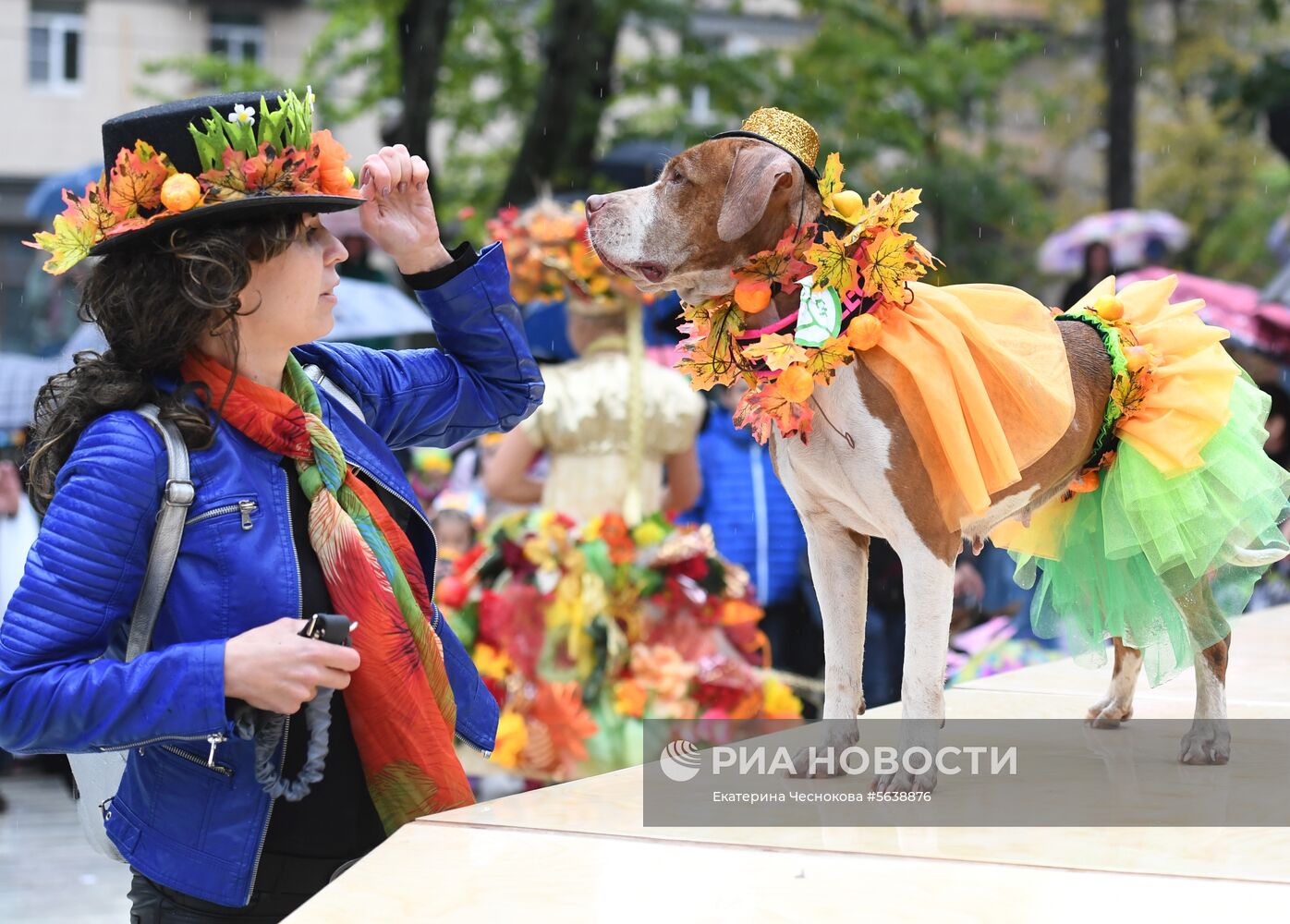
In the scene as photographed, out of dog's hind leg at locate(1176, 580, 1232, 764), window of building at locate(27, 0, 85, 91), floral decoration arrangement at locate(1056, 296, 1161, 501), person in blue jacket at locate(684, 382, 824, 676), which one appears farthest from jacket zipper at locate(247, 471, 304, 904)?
window of building at locate(27, 0, 85, 91)

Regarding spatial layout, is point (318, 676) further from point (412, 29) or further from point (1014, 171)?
point (1014, 171)

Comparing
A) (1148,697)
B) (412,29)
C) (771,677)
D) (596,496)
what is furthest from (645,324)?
(412,29)

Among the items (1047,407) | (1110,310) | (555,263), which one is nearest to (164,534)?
(1047,407)

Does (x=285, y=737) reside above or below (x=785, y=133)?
below

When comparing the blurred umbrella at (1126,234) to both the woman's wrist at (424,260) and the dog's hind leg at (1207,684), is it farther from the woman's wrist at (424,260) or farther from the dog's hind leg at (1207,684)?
the woman's wrist at (424,260)

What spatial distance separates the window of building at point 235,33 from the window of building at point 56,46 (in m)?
2.11

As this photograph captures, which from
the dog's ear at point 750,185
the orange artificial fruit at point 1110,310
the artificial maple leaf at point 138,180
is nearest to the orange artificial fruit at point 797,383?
the dog's ear at point 750,185

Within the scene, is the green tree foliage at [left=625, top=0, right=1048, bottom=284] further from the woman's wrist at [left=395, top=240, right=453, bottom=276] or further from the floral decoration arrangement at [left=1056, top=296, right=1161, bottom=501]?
the woman's wrist at [left=395, top=240, right=453, bottom=276]

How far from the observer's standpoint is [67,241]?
213cm

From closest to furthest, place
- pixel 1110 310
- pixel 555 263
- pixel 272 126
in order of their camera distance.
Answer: pixel 272 126 → pixel 1110 310 → pixel 555 263

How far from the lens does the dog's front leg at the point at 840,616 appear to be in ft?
8.46

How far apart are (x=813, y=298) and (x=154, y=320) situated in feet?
3.24

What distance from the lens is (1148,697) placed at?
3283mm

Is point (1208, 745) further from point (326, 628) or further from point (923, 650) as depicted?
point (326, 628)
